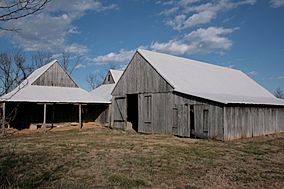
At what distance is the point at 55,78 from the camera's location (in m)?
32.8

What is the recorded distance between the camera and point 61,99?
28.1 meters

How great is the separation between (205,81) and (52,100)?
1369cm

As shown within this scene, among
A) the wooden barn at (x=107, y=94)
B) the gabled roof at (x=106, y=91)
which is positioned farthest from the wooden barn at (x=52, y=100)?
the gabled roof at (x=106, y=91)

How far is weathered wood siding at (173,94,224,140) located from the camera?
66.6 feet

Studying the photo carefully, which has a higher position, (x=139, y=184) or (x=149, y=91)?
(x=149, y=91)

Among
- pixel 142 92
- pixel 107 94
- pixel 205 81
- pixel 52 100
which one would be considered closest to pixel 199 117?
pixel 142 92

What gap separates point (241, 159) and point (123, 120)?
1720 cm

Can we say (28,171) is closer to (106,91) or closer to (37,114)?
(37,114)

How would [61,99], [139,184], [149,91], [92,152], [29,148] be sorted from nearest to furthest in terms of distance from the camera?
[139,184] < [92,152] < [29,148] < [149,91] < [61,99]

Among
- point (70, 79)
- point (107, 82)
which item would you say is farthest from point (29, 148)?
point (107, 82)

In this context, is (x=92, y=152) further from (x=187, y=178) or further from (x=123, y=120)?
(x=123, y=120)

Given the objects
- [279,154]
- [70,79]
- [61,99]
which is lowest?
[279,154]

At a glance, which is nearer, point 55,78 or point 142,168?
point 142,168

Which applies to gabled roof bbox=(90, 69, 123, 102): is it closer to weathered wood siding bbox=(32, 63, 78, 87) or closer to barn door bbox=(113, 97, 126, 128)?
weathered wood siding bbox=(32, 63, 78, 87)
